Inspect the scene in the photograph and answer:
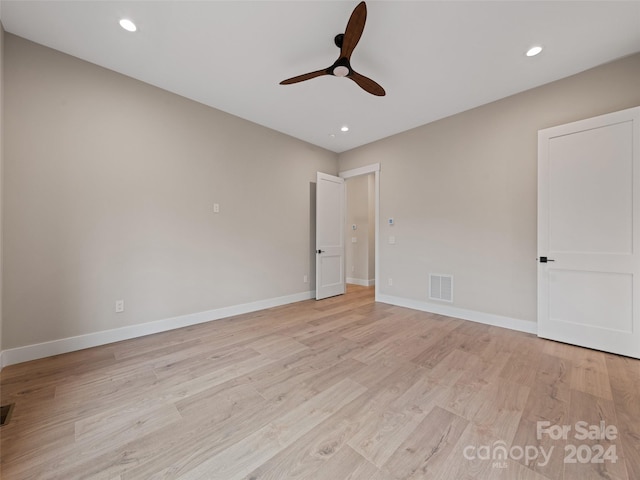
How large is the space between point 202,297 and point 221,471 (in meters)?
2.44

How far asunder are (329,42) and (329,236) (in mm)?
3097

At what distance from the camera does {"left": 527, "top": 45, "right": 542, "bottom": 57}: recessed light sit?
2.30m

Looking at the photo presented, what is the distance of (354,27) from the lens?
5.80ft

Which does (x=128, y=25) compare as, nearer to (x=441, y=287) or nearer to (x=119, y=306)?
(x=119, y=306)

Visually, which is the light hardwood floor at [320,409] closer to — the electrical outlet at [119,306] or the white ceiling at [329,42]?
the electrical outlet at [119,306]

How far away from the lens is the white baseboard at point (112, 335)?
7.37 ft

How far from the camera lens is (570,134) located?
103 inches

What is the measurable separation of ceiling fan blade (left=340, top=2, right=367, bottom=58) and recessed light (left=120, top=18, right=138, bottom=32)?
72.1 inches

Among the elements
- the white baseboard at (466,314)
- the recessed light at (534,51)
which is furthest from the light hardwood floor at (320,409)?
the recessed light at (534,51)

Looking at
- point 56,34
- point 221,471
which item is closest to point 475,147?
point 221,471

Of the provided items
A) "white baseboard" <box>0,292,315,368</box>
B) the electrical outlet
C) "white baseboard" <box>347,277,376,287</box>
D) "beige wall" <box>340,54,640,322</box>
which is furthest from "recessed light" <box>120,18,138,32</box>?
"white baseboard" <box>347,277,376,287</box>

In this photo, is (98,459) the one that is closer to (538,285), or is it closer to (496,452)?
(496,452)

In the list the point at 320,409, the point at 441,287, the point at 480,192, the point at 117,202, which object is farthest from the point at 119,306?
the point at 480,192

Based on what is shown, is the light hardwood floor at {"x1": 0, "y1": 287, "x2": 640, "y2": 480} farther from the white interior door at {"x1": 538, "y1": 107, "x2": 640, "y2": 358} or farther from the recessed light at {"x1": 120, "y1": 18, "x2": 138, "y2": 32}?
the recessed light at {"x1": 120, "y1": 18, "x2": 138, "y2": 32}
